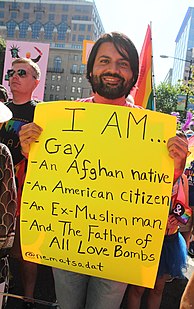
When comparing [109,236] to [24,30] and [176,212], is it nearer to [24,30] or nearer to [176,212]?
[176,212]

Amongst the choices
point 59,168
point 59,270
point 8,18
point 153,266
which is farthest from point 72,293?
point 8,18

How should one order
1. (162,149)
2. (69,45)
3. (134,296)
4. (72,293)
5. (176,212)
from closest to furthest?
(162,149) < (72,293) < (176,212) < (134,296) < (69,45)

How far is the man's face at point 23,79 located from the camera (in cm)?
250

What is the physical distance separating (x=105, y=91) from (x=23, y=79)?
107 cm

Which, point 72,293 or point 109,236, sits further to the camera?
point 72,293

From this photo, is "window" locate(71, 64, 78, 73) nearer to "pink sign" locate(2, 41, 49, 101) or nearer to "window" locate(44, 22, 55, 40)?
"window" locate(44, 22, 55, 40)

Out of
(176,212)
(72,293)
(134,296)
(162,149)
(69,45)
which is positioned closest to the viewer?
(162,149)

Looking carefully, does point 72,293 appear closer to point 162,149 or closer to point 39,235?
point 39,235

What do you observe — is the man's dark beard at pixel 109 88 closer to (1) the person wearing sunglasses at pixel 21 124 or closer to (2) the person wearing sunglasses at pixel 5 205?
(2) the person wearing sunglasses at pixel 5 205

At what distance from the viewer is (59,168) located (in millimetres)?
1491

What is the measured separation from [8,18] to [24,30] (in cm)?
496

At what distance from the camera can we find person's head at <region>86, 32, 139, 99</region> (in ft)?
5.24

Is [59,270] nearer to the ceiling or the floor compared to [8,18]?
nearer to the floor

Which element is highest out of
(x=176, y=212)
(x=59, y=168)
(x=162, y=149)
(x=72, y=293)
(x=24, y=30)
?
(x=24, y=30)
